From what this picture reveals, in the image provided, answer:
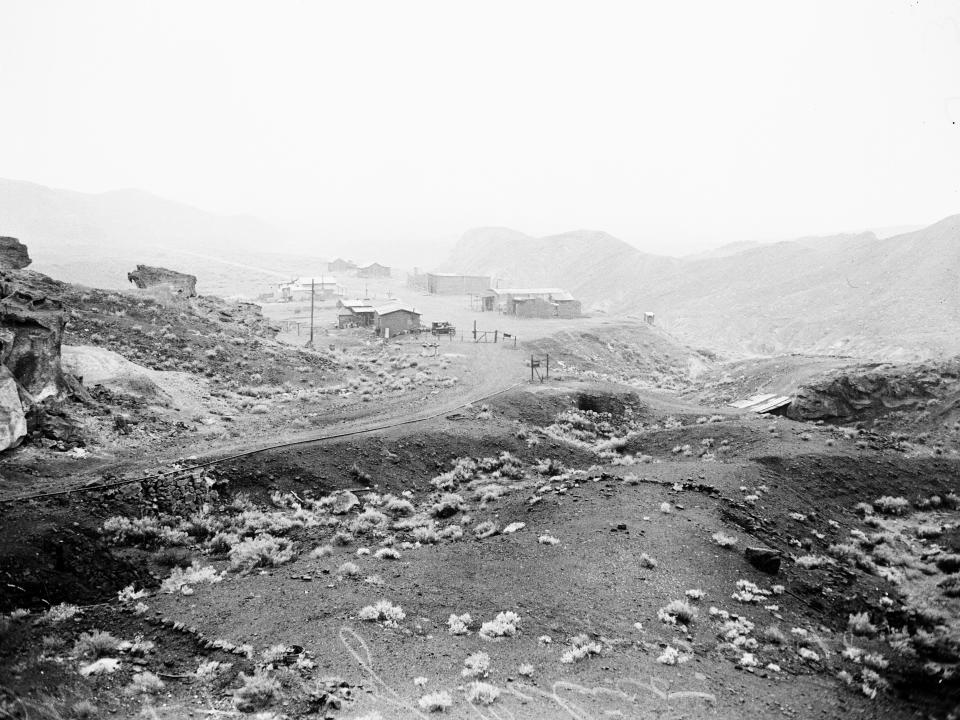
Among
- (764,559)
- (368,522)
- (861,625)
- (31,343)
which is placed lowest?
(861,625)

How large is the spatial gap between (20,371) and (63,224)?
204 m

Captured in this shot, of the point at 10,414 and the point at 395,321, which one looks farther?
the point at 395,321

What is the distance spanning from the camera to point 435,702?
10.6m

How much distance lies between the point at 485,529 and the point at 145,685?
986cm

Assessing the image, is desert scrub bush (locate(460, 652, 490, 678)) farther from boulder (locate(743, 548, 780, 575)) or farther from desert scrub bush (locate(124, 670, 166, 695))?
boulder (locate(743, 548, 780, 575))

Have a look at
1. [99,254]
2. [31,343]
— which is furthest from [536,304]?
[99,254]

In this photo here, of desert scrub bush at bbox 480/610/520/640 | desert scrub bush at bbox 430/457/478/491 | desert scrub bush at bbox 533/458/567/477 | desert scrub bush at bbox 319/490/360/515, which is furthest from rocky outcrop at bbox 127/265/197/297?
desert scrub bush at bbox 480/610/520/640

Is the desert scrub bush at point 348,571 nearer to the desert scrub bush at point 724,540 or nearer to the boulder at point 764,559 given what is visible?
the desert scrub bush at point 724,540

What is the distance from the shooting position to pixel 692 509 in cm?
1995

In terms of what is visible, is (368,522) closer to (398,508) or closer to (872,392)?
(398,508)

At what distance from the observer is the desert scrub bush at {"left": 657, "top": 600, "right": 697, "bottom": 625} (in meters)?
14.0

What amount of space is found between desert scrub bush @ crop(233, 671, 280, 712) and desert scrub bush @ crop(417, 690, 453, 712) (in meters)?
2.62

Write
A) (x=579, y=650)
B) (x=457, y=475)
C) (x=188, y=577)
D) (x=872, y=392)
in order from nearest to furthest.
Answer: (x=579, y=650)
(x=188, y=577)
(x=457, y=475)
(x=872, y=392)

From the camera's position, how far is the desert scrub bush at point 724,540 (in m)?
17.7
